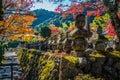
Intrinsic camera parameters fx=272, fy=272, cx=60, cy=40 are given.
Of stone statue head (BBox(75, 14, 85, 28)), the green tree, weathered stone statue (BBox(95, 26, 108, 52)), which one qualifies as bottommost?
the green tree

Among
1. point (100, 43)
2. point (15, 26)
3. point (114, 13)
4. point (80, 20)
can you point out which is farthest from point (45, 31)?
point (114, 13)

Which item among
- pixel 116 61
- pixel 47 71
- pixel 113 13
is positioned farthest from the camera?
pixel 47 71

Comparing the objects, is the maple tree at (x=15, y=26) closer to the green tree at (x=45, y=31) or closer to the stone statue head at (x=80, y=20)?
the stone statue head at (x=80, y=20)

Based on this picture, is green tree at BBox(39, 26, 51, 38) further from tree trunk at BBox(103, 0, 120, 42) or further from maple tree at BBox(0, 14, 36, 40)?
tree trunk at BBox(103, 0, 120, 42)

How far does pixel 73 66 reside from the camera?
9430 mm

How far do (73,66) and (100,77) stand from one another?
39.5 inches

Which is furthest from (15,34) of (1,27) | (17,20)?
(1,27)

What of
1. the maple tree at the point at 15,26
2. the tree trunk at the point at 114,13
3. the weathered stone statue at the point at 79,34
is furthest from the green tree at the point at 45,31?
the tree trunk at the point at 114,13

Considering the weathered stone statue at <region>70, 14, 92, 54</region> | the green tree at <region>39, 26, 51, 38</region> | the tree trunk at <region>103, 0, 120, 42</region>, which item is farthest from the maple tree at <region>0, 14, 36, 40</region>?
the green tree at <region>39, 26, 51, 38</region>

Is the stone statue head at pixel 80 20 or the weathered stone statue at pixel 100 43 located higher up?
the stone statue head at pixel 80 20

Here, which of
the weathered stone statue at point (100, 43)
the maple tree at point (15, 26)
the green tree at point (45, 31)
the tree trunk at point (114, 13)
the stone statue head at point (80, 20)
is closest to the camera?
the tree trunk at point (114, 13)

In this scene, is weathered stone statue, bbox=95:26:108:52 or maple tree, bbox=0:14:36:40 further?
maple tree, bbox=0:14:36:40

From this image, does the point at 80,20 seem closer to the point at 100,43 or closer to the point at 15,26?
the point at 100,43

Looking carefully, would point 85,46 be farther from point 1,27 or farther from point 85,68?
point 1,27
